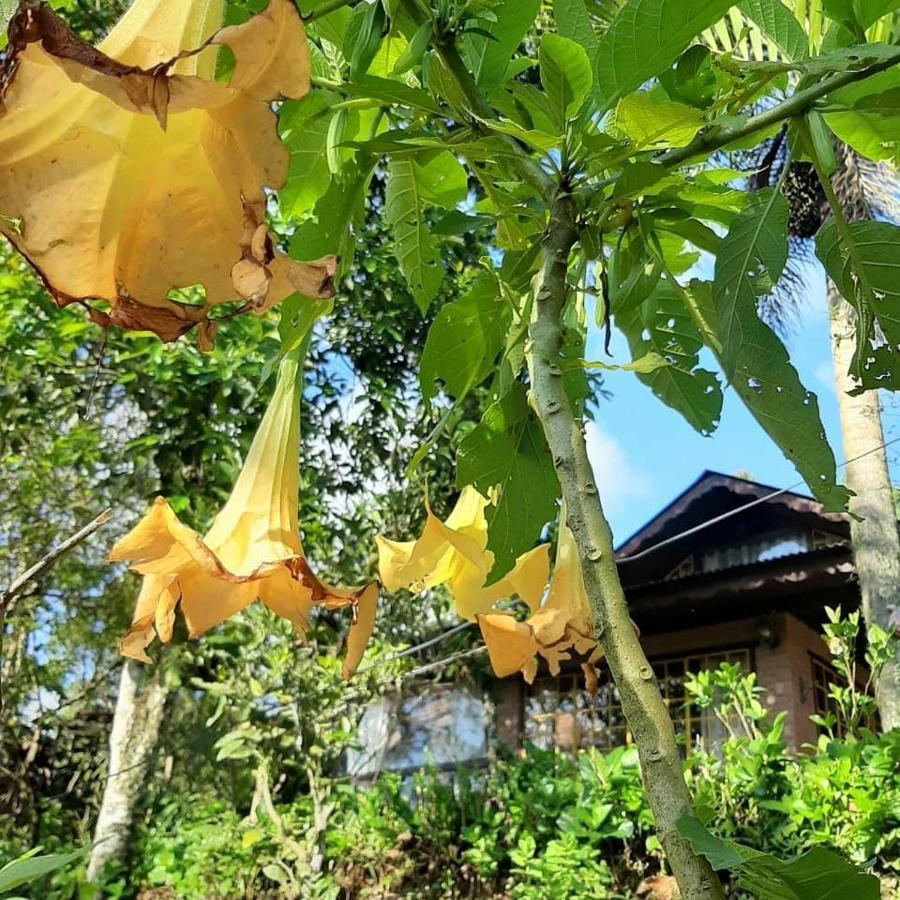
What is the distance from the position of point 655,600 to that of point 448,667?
1.40 meters

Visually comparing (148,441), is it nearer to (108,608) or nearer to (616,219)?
(108,608)

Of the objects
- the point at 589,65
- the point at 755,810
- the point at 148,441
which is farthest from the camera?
the point at 148,441

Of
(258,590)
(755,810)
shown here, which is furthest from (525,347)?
(755,810)

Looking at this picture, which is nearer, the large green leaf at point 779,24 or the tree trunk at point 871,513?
the large green leaf at point 779,24

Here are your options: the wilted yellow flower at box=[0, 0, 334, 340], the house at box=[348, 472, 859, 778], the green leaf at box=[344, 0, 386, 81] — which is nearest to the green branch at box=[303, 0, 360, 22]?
the green leaf at box=[344, 0, 386, 81]

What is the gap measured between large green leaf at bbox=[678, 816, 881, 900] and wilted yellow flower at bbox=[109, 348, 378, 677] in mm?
235

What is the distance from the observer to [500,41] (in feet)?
1.79

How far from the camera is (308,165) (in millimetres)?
653

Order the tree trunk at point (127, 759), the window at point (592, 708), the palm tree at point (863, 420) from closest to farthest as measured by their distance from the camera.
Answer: the tree trunk at point (127, 759) → the palm tree at point (863, 420) → the window at point (592, 708)

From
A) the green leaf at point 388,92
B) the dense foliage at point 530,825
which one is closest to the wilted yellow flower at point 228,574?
the green leaf at point 388,92

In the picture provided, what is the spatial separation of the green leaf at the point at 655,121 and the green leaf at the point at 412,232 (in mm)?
222

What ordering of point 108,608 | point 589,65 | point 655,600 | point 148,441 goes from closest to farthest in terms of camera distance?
point 589,65, point 148,441, point 108,608, point 655,600

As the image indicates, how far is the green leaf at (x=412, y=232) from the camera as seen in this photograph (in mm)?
699

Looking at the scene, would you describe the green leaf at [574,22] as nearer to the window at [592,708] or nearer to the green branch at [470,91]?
the green branch at [470,91]
